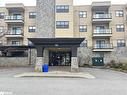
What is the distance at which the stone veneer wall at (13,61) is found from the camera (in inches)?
1458

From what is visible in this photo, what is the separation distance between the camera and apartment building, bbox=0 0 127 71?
117ft

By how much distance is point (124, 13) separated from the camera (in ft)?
126

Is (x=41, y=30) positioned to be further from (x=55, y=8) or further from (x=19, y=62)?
(x=19, y=62)

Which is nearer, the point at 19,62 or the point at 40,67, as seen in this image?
the point at 40,67

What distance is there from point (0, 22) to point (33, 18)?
698 cm

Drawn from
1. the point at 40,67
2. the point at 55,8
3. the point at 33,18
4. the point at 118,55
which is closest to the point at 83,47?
the point at 118,55

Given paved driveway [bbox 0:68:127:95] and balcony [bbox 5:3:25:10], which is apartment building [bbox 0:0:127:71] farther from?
paved driveway [bbox 0:68:127:95]

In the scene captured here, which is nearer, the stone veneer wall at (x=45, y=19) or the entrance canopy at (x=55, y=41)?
the entrance canopy at (x=55, y=41)

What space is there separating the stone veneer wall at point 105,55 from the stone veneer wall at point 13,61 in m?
10.7

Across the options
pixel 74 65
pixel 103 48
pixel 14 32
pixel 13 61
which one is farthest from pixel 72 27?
pixel 13 61

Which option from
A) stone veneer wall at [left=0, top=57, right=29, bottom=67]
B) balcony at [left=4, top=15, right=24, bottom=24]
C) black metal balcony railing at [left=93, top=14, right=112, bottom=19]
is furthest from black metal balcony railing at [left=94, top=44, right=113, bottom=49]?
balcony at [left=4, top=15, right=24, bottom=24]

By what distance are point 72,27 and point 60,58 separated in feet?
23.0

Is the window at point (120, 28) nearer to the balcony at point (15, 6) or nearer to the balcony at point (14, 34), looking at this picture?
the balcony at point (14, 34)

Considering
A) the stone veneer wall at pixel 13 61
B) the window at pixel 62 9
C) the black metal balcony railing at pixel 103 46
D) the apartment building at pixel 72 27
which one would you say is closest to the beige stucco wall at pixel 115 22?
the apartment building at pixel 72 27
